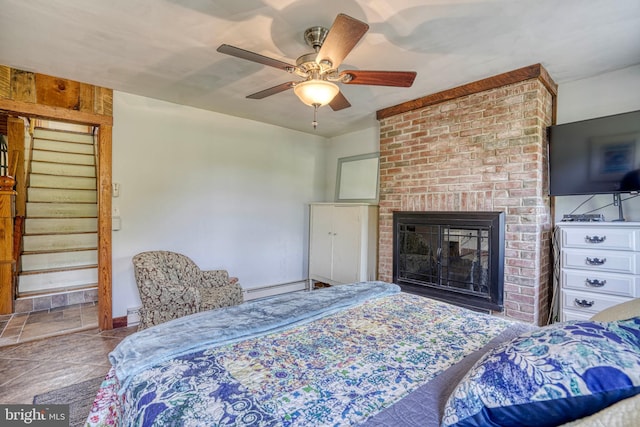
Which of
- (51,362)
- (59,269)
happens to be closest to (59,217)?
(59,269)

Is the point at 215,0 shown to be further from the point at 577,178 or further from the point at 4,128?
the point at 4,128

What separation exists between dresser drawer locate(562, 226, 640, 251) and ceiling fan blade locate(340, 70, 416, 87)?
1830mm

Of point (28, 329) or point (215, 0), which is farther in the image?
point (28, 329)

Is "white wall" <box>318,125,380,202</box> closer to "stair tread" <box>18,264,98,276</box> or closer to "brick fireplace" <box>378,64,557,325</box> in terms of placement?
"brick fireplace" <box>378,64,557,325</box>

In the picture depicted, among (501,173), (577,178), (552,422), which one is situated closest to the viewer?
(552,422)

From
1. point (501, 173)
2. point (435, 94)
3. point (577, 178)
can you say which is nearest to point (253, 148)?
point (435, 94)

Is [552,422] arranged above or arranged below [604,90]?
below

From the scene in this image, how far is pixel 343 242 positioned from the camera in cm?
413

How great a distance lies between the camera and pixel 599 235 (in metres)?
2.38

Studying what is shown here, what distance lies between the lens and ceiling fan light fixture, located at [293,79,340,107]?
6.25 feet

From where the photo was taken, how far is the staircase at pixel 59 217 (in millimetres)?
3986

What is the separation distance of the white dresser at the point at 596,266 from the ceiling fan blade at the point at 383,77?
1802mm

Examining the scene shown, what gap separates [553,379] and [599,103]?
3.07 m

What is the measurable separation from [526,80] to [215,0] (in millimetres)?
2525
